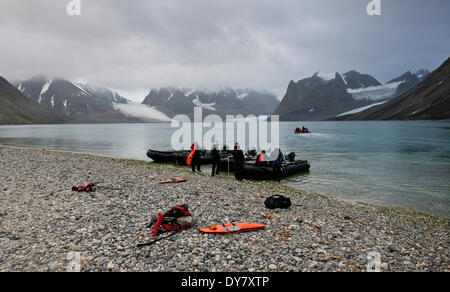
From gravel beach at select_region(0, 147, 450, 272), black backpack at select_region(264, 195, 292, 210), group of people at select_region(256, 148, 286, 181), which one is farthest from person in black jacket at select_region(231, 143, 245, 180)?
black backpack at select_region(264, 195, 292, 210)

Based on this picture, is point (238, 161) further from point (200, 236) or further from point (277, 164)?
point (200, 236)

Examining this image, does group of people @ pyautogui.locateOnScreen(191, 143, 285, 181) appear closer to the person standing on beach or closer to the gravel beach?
the person standing on beach

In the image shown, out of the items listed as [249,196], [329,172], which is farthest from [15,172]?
[329,172]

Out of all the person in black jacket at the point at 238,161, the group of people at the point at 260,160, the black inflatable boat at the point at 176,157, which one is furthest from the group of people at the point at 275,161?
the black inflatable boat at the point at 176,157

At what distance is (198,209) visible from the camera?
10.6m

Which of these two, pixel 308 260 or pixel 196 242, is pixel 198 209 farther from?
pixel 308 260

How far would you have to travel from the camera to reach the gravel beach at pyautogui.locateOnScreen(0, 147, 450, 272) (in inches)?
253

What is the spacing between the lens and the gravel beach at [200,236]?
6.43 m

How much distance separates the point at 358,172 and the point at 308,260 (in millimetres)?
23040

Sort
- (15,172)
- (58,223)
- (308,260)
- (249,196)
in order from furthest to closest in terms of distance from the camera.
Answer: (15,172) → (249,196) → (58,223) → (308,260)

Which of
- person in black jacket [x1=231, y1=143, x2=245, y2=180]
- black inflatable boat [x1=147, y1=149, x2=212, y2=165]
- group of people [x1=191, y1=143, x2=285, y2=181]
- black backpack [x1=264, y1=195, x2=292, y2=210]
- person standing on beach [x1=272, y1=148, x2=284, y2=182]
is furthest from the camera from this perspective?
black inflatable boat [x1=147, y1=149, x2=212, y2=165]

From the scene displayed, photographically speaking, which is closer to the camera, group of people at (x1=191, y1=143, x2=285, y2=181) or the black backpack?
the black backpack
